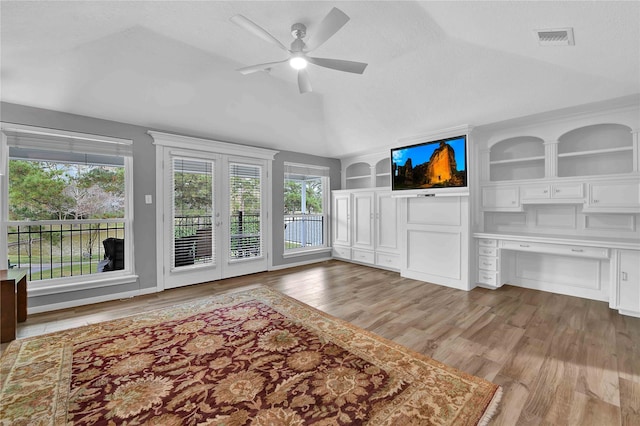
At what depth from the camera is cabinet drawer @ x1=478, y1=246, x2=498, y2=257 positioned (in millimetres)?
4137

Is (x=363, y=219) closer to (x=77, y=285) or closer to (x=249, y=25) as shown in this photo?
(x=249, y=25)

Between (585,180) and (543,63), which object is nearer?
(543,63)

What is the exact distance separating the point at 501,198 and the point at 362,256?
9.01 ft

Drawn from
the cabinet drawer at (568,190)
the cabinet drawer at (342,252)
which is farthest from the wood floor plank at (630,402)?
the cabinet drawer at (342,252)

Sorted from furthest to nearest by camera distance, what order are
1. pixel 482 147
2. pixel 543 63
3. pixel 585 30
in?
pixel 482 147
pixel 543 63
pixel 585 30

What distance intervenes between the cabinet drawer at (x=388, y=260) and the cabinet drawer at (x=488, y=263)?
1429 millimetres

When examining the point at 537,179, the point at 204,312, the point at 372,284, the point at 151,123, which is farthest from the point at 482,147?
the point at 151,123

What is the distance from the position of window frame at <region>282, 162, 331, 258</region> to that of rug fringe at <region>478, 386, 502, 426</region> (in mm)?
4353

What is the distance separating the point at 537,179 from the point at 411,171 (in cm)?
172

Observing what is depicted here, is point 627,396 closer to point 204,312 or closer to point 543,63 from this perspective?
point 543,63

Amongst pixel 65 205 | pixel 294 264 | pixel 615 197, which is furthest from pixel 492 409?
pixel 65 205

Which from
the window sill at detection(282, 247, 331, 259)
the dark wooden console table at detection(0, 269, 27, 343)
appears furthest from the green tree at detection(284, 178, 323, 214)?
the dark wooden console table at detection(0, 269, 27, 343)

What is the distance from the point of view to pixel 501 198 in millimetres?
4246

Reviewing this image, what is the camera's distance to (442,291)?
413 centimetres
